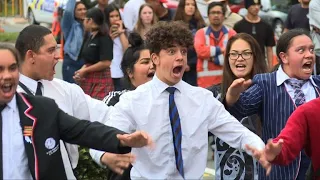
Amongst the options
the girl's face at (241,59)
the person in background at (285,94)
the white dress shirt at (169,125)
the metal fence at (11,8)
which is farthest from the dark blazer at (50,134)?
the metal fence at (11,8)

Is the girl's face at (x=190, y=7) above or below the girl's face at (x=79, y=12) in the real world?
above

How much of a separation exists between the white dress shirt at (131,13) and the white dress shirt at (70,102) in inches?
263

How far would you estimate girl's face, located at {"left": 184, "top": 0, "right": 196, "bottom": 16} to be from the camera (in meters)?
12.0

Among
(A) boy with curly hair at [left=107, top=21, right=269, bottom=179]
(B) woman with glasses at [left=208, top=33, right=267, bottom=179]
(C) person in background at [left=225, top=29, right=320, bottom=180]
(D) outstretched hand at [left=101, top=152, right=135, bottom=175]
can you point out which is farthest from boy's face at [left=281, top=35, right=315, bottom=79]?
(D) outstretched hand at [left=101, top=152, right=135, bottom=175]

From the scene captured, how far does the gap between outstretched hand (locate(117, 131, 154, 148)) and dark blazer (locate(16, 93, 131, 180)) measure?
0.04 meters

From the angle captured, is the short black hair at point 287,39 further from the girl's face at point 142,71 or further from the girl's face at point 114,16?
the girl's face at point 114,16

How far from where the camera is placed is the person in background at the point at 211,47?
1111 cm

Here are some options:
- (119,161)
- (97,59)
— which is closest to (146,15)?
(97,59)

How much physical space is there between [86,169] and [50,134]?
126 inches

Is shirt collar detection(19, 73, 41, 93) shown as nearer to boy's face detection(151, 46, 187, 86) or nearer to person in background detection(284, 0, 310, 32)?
boy's face detection(151, 46, 187, 86)

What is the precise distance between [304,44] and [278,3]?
798 inches

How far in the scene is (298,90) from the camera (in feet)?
20.8

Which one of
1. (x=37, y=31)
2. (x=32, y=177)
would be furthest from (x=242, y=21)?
(x=32, y=177)

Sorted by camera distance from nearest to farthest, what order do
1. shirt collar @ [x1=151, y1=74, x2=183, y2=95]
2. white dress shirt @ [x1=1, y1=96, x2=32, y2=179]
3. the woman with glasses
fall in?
white dress shirt @ [x1=1, y1=96, x2=32, y2=179] → shirt collar @ [x1=151, y1=74, x2=183, y2=95] → the woman with glasses
